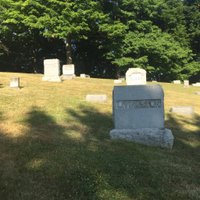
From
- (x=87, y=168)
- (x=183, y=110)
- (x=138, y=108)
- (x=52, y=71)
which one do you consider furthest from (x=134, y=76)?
(x=87, y=168)

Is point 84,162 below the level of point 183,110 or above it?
above

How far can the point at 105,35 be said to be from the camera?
43.2 m

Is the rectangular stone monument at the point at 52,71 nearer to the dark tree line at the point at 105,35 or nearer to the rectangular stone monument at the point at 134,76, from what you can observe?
the rectangular stone monument at the point at 134,76

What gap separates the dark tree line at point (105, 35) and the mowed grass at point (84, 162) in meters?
27.2

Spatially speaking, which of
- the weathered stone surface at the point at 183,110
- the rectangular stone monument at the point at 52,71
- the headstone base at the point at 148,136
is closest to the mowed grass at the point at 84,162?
the headstone base at the point at 148,136

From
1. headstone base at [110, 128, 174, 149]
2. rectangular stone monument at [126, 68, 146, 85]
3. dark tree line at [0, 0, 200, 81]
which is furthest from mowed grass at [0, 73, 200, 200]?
dark tree line at [0, 0, 200, 81]

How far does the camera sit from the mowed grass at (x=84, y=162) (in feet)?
21.7

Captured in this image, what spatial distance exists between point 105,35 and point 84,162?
118ft

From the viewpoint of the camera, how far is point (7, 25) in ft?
135

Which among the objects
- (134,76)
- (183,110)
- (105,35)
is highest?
(105,35)

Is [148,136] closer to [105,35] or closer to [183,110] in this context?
[183,110]

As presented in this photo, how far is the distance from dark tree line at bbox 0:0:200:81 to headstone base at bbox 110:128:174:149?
28590mm

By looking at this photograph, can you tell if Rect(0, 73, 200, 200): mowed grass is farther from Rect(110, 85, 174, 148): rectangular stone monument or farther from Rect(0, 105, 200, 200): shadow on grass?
Rect(110, 85, 174, 148): rectangular stone monument

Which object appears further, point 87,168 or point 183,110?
point 183,110
